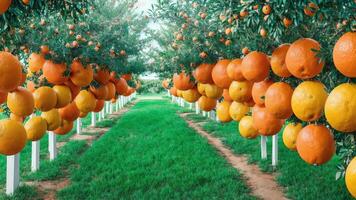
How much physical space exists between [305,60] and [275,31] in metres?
0.46

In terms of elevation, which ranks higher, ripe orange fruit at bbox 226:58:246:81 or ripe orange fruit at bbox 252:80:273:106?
ripe orange fruit at bbox 226:58:246:81

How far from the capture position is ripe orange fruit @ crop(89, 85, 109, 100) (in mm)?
4542

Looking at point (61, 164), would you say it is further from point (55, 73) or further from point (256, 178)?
point (55, 73)

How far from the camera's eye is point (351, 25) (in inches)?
77.2

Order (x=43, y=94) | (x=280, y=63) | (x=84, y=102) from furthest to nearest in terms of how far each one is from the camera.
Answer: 1. (x=84, y=102)
2. (x=43, y=94)
3. (x=280, y=63)

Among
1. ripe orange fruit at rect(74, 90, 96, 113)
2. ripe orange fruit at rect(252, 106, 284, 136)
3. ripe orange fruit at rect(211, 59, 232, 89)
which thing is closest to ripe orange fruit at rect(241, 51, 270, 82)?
ripe orange fruit at rect(252, 106, 284, 136)

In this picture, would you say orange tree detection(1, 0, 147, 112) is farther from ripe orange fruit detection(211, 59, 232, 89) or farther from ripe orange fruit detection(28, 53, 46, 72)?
ripe orange fruit detection(211, 59, 232, 89)

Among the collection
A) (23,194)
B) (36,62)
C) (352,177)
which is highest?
(36,62)

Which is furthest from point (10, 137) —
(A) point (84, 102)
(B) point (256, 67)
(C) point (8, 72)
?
(A) point (84, 102)

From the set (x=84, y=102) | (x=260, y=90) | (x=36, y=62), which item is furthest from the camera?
(x=84, y=102)

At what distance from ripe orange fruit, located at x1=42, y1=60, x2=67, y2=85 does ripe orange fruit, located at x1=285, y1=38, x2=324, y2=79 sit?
235cm

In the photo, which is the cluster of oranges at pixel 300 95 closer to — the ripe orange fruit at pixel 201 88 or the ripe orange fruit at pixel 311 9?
the ripe orange fruit at pixel 311 9

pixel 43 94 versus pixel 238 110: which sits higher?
pixel 43 94

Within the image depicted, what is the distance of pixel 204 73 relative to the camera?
4.19 metres
